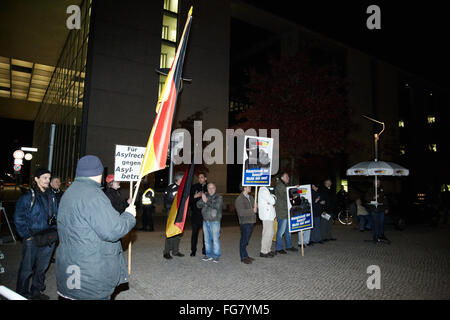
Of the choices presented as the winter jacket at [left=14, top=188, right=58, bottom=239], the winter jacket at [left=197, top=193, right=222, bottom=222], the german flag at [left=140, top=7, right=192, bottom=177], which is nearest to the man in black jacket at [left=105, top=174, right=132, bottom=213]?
the winter jacket at [left=14, top=188, right=58, bottom=239]

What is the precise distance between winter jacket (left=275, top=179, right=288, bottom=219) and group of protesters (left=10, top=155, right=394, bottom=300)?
0.09 ft

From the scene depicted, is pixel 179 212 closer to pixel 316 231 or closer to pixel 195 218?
pixel 195 218

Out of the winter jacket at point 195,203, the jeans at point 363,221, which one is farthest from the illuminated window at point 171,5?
the jeans at point 363,221

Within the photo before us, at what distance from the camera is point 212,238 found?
7.22 metres

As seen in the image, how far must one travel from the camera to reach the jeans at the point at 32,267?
174 inches

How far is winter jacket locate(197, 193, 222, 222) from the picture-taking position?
715 cm

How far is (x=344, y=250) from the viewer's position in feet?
28.1

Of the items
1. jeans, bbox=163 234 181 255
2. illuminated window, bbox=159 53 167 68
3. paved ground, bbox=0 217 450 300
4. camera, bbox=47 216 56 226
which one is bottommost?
paved ground, bbox=0 217 450 300

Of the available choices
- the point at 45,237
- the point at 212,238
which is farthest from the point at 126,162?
the point at 212,238

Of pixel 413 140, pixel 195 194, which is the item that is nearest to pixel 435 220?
pixel 195 194

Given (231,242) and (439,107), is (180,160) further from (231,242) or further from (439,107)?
(439,107)

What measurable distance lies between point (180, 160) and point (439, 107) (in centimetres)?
4890

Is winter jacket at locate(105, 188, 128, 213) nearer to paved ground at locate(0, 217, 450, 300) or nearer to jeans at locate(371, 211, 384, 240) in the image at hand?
paved ground at locate(0, 217, 450, 300)

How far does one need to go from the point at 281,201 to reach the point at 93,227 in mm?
6377
